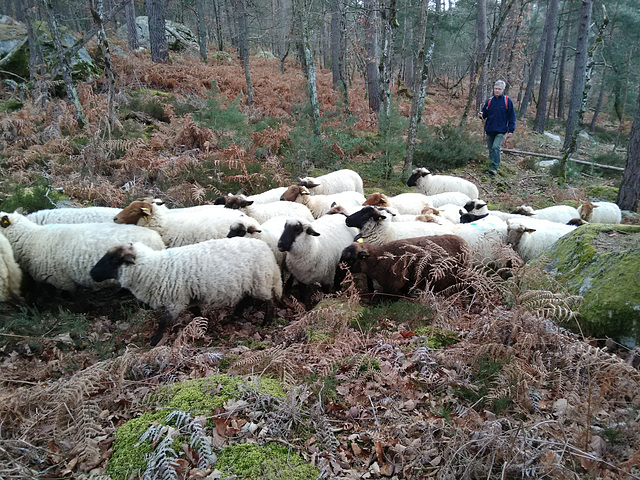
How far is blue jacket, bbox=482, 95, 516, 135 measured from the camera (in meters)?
13.2

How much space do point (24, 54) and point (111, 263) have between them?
14336 millimetres

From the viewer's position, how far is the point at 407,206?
375 inches

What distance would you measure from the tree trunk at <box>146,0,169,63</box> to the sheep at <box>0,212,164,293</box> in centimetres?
1608

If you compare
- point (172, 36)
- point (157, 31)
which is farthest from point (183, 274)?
point (172, 36)

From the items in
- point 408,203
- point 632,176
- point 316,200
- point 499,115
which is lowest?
point 408,203

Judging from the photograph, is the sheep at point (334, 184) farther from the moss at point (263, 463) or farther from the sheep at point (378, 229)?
the moss at point (263, 463)

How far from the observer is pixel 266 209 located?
8.20 meters

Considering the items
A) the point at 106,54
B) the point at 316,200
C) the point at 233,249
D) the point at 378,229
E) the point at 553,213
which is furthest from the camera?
the point at 106,54

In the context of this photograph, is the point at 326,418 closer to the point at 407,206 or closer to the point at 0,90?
the point at 407,206

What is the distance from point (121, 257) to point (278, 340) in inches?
104

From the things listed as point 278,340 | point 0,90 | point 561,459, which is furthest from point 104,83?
point 561,459

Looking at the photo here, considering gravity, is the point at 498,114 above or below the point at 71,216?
above

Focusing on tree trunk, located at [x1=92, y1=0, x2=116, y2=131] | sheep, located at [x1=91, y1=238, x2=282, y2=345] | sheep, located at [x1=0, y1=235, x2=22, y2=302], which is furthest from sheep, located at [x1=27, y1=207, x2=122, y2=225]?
tree trunk, located at [x1=92, y1=0, x2=116, y2=131]

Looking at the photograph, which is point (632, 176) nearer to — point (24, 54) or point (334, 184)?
point (334, 184)
